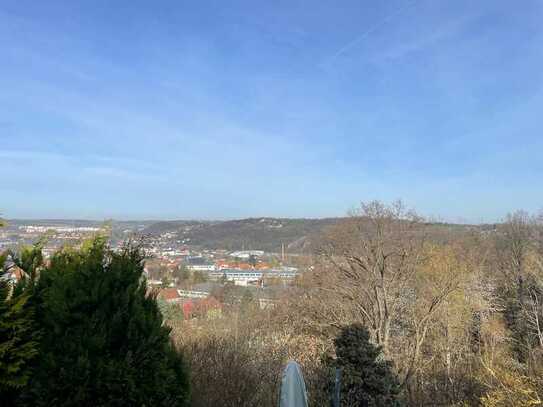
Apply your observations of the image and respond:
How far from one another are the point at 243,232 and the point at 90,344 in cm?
4591

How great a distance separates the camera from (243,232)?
48.5 meters

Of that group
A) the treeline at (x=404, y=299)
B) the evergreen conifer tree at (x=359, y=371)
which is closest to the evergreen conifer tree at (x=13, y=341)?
the evergreen conifer tree at (x=359, y=371)

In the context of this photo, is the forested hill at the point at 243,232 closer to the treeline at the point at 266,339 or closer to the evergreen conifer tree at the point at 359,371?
the treeline at the point at 266,339

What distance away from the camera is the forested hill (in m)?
42.4

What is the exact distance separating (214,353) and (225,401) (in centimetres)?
155

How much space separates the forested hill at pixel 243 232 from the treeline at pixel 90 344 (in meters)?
36.2

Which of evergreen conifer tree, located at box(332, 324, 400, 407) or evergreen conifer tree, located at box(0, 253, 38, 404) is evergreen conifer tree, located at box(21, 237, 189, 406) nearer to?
evergreen conifer tree, located at box(0, 253, 38, 404)

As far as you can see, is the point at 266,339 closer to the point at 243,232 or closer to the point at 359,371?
the point at 359,371

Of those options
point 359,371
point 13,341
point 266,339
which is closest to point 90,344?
point 13,341

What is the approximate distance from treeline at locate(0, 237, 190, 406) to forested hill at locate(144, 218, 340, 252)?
1426 inches

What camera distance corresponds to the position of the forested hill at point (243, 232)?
139 feet

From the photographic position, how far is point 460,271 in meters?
23.0

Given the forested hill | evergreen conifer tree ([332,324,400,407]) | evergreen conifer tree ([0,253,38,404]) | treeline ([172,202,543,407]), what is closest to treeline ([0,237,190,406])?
evergreen conifer tree ([0,253,38,404])

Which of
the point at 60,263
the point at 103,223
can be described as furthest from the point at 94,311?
the point at 103,223
